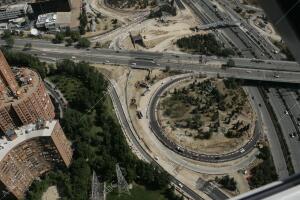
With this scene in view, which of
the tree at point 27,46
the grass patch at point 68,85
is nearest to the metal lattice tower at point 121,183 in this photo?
the grass patch at point 68,85

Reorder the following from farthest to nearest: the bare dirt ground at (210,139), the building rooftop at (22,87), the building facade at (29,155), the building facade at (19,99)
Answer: the bare dirt ground at (210,139), the building rooftop at (22,87), the building facade at (19,99), the building facade at (29,155)

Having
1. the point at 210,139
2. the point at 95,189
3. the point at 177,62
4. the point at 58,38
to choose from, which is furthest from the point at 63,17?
the point at 210,139

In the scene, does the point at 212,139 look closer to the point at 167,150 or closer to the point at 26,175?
the point at 167,150

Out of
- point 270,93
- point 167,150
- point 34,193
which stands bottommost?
point 34,193

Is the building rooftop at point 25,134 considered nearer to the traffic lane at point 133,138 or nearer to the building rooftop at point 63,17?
the traffic lane at point 133,138

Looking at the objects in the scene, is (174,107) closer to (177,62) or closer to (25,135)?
(177,62)

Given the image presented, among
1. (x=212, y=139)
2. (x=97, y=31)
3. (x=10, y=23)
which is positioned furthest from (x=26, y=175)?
(x=10, y=23)
